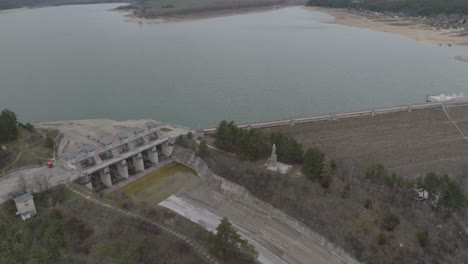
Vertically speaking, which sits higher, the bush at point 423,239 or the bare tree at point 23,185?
the bare tree at point 23,185

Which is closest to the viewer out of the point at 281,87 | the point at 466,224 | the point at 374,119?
the point at 466,224

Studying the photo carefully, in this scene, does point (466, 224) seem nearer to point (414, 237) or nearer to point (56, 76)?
point (414, 237)

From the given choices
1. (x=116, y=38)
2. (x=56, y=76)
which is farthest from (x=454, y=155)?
(x=116, y=38)

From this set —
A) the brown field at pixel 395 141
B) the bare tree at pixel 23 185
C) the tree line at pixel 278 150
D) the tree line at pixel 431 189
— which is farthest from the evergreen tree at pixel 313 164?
the bare tree at pixel 23 185

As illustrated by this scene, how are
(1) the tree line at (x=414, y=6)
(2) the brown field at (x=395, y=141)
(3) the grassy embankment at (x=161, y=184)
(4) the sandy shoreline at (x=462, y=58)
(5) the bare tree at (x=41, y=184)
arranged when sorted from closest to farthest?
(5) the bare tree at (x=41, y=184), (3) the grassy embankment at (x=161, y=184), (2) the brown field at (x=395, y=141), (4) the sandy shoreline at (x=462, y=58), (1) the tree line at (x=414, y=6)

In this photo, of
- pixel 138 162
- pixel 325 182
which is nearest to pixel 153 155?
pixel 138 162

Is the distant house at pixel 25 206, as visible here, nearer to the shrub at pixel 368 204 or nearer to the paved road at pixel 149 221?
the paved road at pixel 149 221
